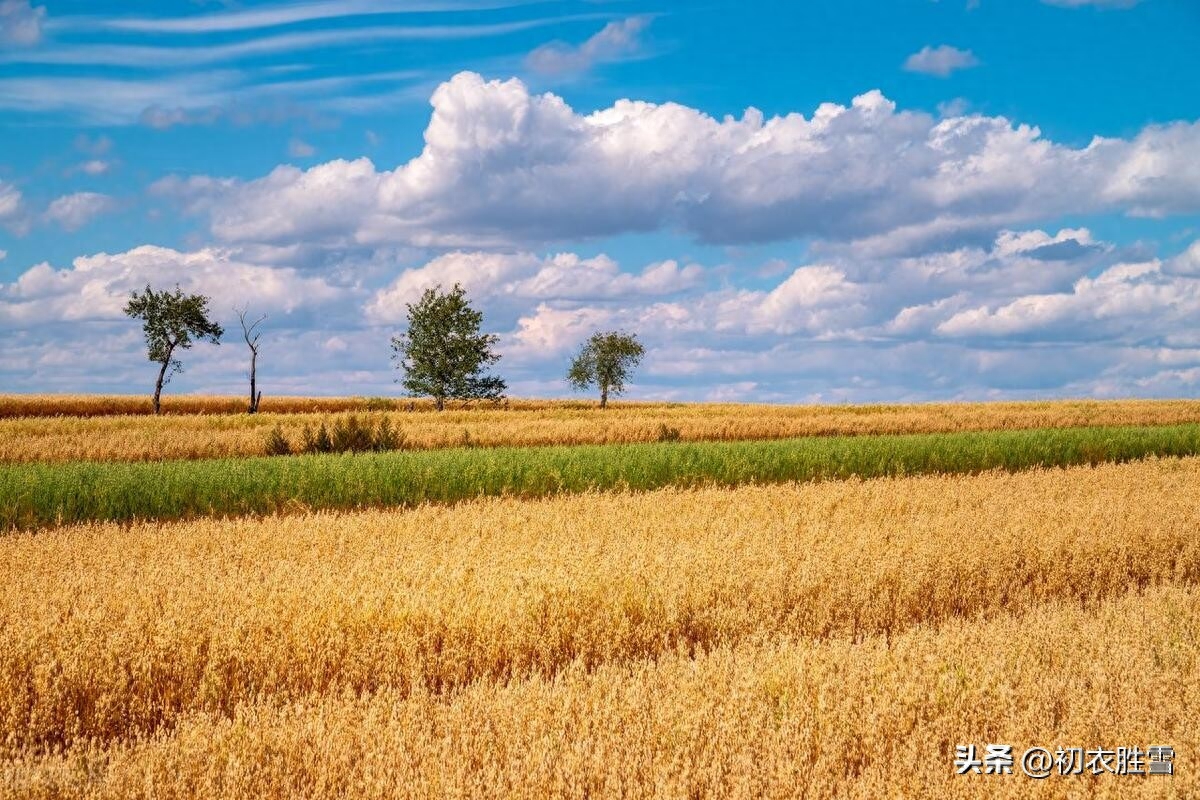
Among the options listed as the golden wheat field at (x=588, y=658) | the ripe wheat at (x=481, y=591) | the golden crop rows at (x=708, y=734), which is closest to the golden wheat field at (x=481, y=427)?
the ripe wheat at (x=481, y=591)

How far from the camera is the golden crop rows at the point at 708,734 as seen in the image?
15.9 ft

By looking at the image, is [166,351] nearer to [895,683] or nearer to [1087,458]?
[1087,458]

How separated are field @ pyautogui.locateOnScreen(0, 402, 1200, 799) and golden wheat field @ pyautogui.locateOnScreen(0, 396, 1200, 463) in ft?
49.2

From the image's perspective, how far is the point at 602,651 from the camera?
7.82 m

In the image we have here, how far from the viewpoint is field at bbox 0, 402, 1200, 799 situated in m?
5.04

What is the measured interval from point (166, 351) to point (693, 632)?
57.5 meters

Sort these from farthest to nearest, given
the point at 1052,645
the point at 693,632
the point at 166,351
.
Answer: the point at 166,351 → the point at 693,632 → the point at 1052,645

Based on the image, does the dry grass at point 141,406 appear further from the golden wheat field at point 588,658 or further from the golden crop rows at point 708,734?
the golden crop rows at point 708,734

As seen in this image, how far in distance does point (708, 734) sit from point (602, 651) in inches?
98.6

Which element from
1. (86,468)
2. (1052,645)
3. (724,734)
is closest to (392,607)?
(724,734)

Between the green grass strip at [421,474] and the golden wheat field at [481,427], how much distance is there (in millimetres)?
4859

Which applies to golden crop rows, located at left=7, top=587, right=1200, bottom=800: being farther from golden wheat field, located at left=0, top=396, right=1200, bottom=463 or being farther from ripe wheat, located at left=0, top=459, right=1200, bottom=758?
golden wheat field, located at left=0, top=396, right=1200, bottom=463

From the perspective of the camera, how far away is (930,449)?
93.2 feet

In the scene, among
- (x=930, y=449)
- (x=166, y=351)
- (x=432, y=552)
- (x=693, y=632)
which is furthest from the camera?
(x=166, y=351)
